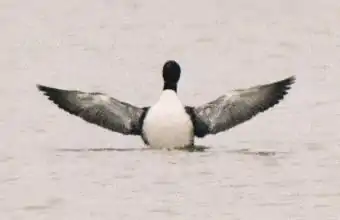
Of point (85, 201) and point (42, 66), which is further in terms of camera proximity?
point (42, 66)

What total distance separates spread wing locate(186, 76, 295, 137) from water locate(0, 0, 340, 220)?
0.30 m

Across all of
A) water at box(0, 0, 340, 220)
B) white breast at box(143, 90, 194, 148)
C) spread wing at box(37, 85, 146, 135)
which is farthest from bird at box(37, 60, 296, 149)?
water at box(0, 0, 340, 220)

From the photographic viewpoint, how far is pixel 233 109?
2008cm

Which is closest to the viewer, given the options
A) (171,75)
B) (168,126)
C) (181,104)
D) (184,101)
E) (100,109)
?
(168,126)

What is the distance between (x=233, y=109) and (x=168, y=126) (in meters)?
0.88

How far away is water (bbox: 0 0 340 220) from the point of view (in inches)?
693

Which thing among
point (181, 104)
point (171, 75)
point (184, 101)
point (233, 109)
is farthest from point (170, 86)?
point (184, 101)

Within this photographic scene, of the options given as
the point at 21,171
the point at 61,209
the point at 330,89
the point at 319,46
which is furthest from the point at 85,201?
the point at 319,46

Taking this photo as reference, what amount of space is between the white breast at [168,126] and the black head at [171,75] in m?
0.34

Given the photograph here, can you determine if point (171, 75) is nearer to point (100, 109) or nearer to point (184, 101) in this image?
point (100, 109)

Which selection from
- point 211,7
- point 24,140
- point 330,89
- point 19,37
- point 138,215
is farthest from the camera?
point 211,7

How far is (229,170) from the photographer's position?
19094mm

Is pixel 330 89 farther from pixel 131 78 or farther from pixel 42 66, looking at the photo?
pixel 42 66

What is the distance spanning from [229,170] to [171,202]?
5.35ft
